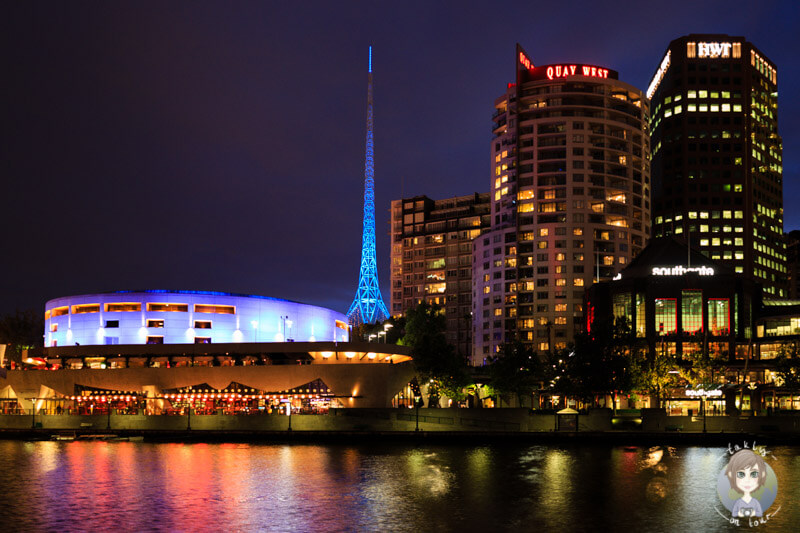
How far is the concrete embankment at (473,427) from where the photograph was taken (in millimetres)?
100125

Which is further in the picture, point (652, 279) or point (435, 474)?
point (652, 279)

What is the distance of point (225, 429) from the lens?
10931cm

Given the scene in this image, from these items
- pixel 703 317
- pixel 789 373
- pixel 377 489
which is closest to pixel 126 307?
pixel 377 489

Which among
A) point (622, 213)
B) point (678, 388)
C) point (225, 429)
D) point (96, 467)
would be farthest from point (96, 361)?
point (622, 213)

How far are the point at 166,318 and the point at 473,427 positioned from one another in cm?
6085

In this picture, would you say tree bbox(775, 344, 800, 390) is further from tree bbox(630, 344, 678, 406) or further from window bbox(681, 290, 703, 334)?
window bbox(681, 290, 703, 334)

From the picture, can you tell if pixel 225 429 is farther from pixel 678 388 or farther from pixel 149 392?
pixel 678 388

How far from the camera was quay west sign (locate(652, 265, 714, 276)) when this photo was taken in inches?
6137

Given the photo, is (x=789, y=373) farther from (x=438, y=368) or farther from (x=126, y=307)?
(x=126, y=307)

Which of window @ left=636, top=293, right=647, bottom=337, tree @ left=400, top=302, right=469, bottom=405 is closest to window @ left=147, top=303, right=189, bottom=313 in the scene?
tree @ left=400, top=302, right=469, bottom=405

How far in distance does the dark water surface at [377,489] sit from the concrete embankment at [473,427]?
6529 millimetres

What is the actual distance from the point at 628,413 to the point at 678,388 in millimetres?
36854

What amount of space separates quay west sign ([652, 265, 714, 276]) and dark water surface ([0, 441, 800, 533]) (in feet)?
214

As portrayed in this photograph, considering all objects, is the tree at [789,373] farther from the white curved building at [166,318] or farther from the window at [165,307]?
the window at [165,307]
